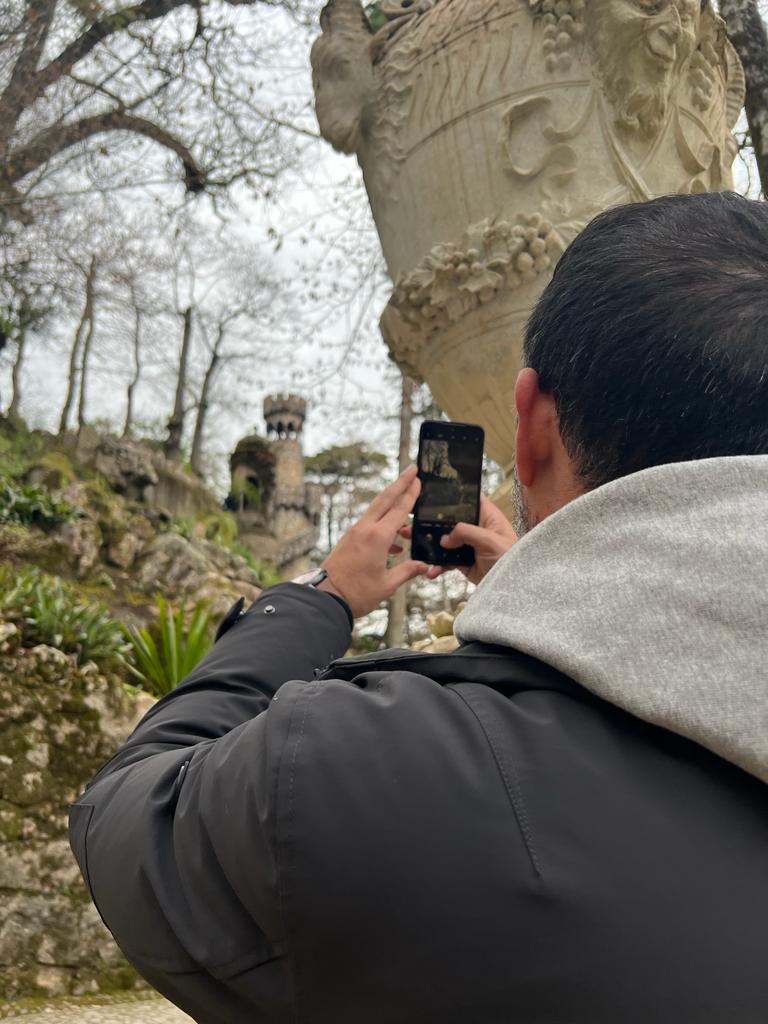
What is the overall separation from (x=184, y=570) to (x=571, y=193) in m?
7.89

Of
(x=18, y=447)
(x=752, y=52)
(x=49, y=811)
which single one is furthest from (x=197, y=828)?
(x=18, y=447)

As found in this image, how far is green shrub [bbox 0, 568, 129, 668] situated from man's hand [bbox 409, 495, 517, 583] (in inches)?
147

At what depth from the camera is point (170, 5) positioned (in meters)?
10.2

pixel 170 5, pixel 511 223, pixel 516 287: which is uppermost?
pixel 170 5

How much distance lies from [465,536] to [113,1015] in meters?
2.74

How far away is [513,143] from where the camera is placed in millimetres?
3457

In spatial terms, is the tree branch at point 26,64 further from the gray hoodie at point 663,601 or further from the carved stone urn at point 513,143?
the gray hoodie at point 663,601

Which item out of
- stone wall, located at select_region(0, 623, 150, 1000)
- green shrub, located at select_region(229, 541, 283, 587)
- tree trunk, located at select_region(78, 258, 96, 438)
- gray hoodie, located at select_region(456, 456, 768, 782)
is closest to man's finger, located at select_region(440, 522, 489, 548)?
gray hoodie, located at select_region(456, 456, 768, 782)

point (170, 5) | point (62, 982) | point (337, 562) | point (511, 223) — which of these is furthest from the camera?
point (170, 5)

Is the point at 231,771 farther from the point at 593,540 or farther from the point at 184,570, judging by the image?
the point at 184,570

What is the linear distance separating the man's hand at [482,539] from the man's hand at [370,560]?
8 centimetres

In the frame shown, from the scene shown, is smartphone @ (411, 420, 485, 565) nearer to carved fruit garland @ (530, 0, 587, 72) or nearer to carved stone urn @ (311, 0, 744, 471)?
carved stone urn @ (311, 0, 744, 471)

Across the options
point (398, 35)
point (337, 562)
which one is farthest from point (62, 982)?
point (398, 35)

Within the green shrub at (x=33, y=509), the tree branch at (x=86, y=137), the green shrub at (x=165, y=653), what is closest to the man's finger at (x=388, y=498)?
the green shrub at (x=165, y=653)
